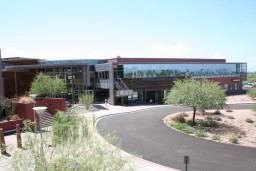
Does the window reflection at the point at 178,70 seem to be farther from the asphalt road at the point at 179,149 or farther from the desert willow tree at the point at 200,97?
the asphalt road at the point at 179,149

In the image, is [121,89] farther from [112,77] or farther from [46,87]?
[46,87]

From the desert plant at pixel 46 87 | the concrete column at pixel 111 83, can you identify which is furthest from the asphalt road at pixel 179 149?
the concrete column at pixel 111 83

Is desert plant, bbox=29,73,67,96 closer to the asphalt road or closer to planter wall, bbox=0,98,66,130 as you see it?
planter wall, bbox=0,98,66,130

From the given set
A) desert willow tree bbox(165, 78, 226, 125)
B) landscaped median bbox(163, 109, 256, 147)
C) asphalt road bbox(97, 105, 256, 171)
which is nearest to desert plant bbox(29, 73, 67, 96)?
asphalt road bbox(97, 105, 256, 171)

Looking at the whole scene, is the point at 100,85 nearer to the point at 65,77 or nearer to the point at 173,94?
the point at 65,77

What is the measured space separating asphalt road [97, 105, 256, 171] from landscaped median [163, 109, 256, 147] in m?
0.93

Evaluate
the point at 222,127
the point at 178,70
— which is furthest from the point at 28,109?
the point at 178,70

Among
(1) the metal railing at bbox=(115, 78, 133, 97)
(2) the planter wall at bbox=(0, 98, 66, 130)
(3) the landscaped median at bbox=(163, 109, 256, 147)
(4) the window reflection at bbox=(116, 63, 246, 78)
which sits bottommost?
(3) the landscaped median at bbox=(163, 109, 256, 147)

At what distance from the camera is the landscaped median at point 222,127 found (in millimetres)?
16987

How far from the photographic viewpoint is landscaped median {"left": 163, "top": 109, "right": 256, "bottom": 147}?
16987 mm

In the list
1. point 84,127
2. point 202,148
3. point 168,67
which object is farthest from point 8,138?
point 168,67

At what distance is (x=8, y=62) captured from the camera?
44.1m

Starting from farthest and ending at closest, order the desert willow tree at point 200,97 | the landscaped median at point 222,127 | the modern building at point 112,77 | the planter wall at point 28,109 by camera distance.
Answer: the modern building at point 112,77
the desert willow tree at point 200,97
the planter wall at point 28,109
the landscaped median at point 222,127

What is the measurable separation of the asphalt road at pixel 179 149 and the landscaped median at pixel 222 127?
3.04ft
